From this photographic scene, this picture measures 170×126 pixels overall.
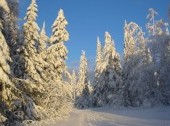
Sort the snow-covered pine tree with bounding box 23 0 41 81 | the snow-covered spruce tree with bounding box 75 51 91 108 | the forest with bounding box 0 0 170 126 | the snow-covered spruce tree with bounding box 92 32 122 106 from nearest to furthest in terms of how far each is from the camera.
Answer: the forest with bounding box 0 0 170 126 < the snow-covered pine tree with bounding box 23 0 41 81 < the snow-covered spruce tree with bounding box 92 32 122 106 < the snow-covered spruce tree with bounding box 75 51 91 108

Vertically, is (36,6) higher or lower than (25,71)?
higher

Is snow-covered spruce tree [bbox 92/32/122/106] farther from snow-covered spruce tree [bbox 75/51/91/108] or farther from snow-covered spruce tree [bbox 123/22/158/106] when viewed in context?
snow-covered spruce tree [bbox 75/51/91/108]

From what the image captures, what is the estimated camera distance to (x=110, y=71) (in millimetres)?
71812

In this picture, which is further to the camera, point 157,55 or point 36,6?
point 157,55

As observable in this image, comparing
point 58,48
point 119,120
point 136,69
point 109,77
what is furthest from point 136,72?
point 119,120

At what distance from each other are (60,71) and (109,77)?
32.4 metres

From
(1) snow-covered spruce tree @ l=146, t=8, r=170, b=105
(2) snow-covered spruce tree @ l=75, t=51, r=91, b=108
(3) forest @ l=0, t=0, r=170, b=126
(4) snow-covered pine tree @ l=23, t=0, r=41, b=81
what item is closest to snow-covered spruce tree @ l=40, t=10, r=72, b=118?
(3) forest @ l=0, t=0, r=170, b=126

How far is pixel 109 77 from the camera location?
72.1 meters

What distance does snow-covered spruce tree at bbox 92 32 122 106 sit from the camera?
71.2 meters

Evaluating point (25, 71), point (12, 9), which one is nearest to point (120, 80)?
point (25, 71)

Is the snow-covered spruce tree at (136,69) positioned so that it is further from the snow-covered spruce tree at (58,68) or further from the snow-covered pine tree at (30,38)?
the snow-covered pine tree at (30,38)

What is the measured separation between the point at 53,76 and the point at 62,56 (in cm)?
368

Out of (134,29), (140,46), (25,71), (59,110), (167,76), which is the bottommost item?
(59,110)

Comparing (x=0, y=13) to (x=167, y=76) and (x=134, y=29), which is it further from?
(x=134, y=29)
